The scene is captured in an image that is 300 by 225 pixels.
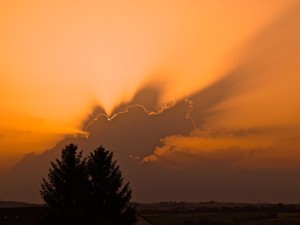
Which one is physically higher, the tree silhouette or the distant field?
the distant field

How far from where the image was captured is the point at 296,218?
128375 mm

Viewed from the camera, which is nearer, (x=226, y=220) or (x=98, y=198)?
(x=98, y=198)

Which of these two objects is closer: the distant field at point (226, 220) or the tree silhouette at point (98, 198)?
the tree silhouette at point (98, 198)

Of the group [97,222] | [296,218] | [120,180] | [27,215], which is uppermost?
[296,218]

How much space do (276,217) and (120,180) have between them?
10139cm

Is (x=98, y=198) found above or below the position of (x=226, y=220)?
below

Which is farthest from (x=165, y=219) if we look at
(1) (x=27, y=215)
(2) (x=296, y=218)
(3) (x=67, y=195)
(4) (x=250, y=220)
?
(3) (x=67, y=195)

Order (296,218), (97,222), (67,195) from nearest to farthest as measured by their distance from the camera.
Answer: (97,222) → (67,195) → (296,218)

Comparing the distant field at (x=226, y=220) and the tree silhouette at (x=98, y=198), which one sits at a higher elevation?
the distant field at (x=226, y=220)

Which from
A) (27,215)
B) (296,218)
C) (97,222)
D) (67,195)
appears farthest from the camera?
(296,218)

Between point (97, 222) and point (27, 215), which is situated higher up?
point (27, 215)

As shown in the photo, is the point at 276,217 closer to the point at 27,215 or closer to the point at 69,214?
the point at 27,215

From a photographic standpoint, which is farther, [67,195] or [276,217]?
[276,217]

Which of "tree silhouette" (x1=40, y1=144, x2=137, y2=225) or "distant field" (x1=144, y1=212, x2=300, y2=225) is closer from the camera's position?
"tree silhouette" (x1=40, y1=144, x2=137, y2=225)
